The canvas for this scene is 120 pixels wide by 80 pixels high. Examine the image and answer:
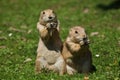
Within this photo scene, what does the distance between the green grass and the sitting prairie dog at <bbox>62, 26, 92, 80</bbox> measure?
255 mm

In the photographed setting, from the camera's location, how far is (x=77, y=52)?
10.4 m

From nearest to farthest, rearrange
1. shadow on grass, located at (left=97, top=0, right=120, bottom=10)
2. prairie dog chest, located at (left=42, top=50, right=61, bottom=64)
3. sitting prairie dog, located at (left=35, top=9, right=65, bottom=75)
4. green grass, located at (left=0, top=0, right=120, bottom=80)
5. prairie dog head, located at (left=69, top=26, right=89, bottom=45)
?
prairie dog head, located at (left=69, top=26, right=89, bottom=45), sitting prairie dog, located at (left=35, top=9, right=65, bottom=75), prairie dog chest, located at (left=42, top=50, right=61, bottom=64), green grass, located at (left=0, top=0, right=120, bottom=80), shadow on grass, located at (left=97, top=0, right=120, bottom=10)

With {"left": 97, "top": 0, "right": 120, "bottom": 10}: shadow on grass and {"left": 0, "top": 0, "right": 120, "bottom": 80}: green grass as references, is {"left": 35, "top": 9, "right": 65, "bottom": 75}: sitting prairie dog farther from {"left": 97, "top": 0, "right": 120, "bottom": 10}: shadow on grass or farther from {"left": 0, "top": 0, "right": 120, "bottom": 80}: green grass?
{"left": 97, "top": 0, "right": 120, "bottom": 10}: shadow on grass

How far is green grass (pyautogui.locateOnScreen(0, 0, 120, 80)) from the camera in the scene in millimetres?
11430

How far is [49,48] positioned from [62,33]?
21.5ft

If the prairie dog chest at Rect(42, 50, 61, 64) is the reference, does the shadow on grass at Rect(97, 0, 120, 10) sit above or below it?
above

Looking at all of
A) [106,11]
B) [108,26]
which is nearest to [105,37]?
[108,26]

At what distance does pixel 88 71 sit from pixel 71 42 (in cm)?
92

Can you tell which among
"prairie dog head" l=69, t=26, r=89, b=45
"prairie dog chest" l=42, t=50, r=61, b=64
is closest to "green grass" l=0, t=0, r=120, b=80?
"prairie dog chest" l=42, t=50, r=61, b=64

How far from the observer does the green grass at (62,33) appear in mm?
11430

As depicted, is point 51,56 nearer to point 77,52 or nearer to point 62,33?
point 77,52

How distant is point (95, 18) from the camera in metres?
21.5

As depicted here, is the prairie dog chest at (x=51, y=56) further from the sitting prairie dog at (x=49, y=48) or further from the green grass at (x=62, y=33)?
the green grass at (x=62, y=33)

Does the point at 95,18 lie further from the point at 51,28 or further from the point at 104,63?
the point at 51,28
